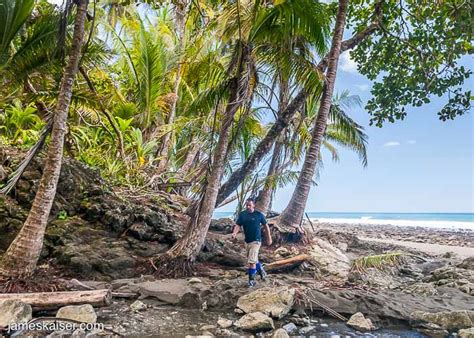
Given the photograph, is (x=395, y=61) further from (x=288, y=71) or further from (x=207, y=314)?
(x=207, y=314)

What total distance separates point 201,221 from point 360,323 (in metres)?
3.31

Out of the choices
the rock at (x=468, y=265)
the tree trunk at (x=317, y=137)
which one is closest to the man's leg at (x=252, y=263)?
the tree trunk at (x=317, y=137)

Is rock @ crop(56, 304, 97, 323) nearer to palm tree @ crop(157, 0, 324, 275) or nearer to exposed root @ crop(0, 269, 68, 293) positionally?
exposed root @ crop(0, 269, 68, 293)

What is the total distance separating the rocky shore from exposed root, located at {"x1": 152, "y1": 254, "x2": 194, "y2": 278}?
15 cm

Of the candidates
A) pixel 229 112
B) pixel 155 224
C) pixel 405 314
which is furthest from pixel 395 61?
pixel 155 224

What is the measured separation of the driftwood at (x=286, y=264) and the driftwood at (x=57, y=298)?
3.53m

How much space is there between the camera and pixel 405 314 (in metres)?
4.61

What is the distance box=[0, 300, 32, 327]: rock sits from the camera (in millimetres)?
3566

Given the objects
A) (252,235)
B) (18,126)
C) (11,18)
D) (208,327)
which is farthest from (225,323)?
(18,126)

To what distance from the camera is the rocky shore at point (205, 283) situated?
417 centimetres

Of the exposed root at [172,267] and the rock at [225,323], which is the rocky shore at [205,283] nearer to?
the rock at [225,323]

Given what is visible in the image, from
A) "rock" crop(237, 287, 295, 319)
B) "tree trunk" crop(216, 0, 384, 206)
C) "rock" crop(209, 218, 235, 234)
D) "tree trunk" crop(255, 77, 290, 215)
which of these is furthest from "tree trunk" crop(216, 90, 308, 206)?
"rock" crop(237, 287, 295, 319)

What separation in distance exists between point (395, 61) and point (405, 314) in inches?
253

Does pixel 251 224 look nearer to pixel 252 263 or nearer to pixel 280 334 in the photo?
pixel 252 263
